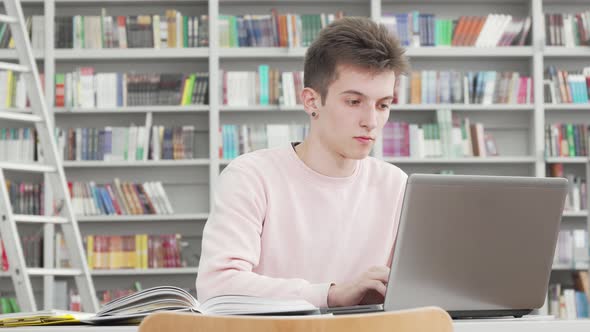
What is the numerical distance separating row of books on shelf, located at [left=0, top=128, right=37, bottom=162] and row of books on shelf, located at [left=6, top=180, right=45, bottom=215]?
15 centimetres

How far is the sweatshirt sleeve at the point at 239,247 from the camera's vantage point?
5.31 feet

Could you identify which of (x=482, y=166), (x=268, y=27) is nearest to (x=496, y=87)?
(x=482, y=166)

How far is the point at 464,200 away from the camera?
1369 millimetres

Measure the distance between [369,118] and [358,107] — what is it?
35mm

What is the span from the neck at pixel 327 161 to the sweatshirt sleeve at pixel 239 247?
0.41ft

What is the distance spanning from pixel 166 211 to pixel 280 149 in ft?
10.8

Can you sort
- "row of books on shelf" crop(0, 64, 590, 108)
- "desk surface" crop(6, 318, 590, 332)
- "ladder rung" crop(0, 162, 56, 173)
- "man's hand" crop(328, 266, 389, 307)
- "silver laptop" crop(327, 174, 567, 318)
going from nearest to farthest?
1. "desk surface" crop(6, 318, 590, 332)
2. "silver laptop" crop(327, 174, 567, 318)
3. "man's hand" crop(328, 266, 389, 307)
4. "ladder rung" crop(0, 162, 56, 173)
5. "row of books on shelf" crop(0, 64, 590, 108)

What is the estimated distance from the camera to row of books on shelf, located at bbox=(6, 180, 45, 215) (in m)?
5.20

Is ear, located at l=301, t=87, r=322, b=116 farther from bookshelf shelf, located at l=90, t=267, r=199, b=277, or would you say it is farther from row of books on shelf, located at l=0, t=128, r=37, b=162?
row of books on shelf, located at l=0, t=128, r=37, b=162

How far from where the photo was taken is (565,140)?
17.4 ft

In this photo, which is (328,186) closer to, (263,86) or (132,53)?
(263,86)

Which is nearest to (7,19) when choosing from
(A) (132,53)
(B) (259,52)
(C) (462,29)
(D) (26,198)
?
(A) (132,53)

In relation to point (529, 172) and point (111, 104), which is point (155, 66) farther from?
point (529, 172)

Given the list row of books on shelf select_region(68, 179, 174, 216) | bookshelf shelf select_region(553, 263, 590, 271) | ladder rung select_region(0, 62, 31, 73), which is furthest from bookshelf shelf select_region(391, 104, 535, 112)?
ladder rung select_region(0, 62, 31, 73)
